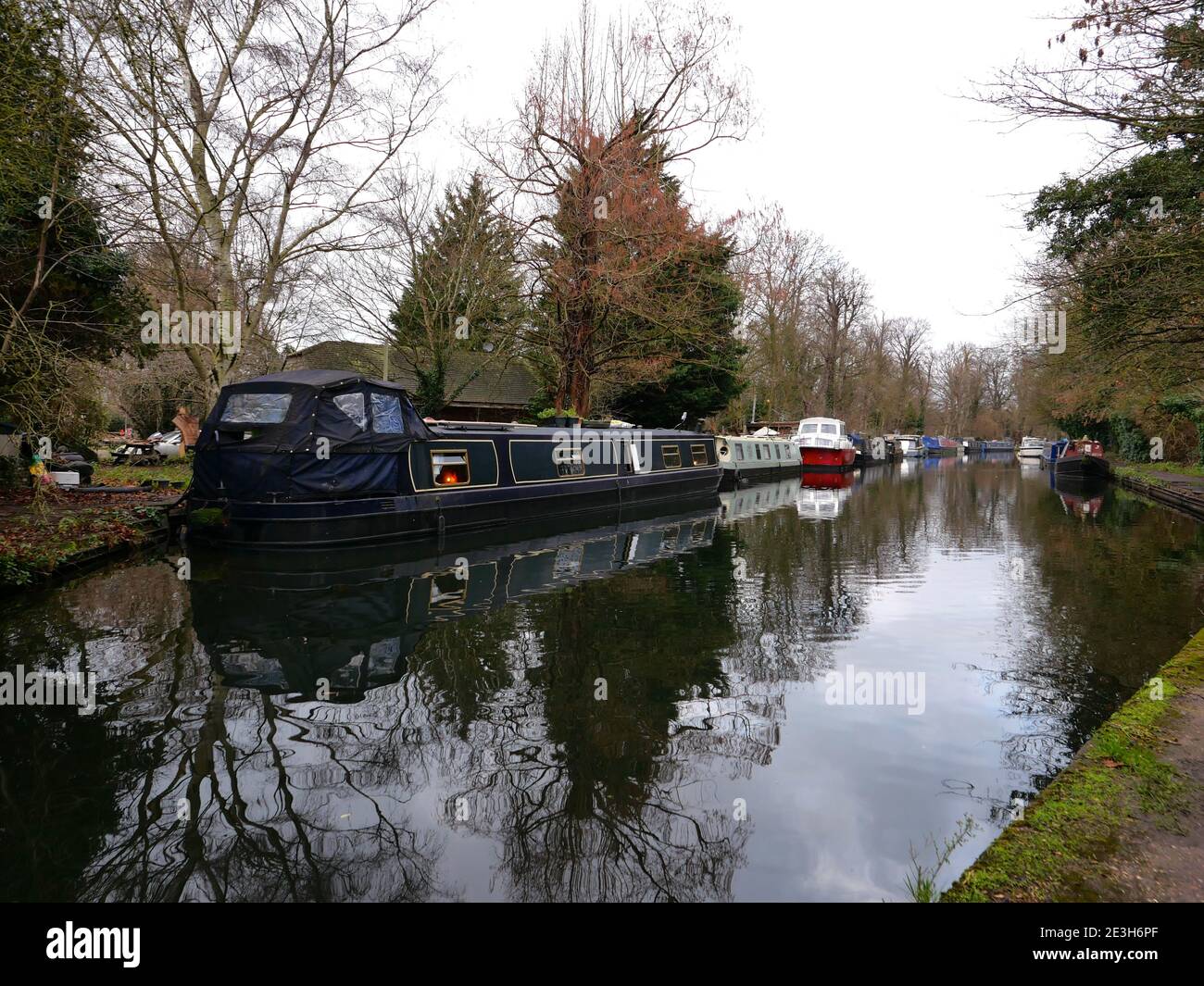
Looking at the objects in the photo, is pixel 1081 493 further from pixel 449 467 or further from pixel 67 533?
pixel 67 533

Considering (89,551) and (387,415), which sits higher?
(387,415)

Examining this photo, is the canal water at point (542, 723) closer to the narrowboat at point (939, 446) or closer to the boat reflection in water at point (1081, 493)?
the boat reflection in water at point (1081, 493)

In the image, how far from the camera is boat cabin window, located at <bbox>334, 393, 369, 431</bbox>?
35.1 feet

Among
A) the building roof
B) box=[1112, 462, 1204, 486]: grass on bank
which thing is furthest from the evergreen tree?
box=[1112, 462, 1204, 486]: grass on bank

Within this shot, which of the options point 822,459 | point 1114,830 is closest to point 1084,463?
point 822,459

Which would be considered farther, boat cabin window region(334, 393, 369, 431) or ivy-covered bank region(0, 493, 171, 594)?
boat cabin window region(334, 393, 369, 431)

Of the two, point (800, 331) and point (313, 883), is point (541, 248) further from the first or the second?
point (800, 331)

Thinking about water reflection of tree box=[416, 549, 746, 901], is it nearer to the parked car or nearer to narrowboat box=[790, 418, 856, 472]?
the parked car

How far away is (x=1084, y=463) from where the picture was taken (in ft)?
97.3

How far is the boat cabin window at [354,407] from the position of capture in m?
10.7

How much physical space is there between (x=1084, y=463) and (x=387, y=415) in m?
29.1

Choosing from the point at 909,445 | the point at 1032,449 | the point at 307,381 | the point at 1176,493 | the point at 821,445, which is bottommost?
the point at 1176,493

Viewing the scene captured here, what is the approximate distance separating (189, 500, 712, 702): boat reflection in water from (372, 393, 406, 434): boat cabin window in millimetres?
1782

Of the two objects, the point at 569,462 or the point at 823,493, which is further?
→ the point at 823,493
